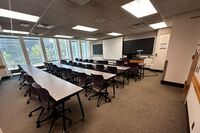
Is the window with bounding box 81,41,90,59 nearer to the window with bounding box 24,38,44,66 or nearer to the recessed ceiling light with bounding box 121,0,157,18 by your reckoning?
the window with bounding box 24,38,44,66

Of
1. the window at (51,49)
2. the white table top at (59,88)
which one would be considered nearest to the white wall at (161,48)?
the white table top at (59,88)

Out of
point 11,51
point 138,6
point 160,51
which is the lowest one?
point 160,51

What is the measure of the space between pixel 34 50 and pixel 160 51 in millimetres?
8891

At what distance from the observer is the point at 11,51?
5.64 m

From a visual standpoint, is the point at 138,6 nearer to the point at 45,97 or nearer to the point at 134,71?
the point at 134,71

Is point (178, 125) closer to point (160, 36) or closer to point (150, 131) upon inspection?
point (150, 131)

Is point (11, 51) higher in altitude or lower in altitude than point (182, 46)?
lower

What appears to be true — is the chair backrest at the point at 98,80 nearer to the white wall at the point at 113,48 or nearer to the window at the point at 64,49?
the white wall at the point at 113,48

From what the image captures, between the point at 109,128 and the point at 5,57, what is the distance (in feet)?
25.0

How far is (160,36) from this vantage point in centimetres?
515

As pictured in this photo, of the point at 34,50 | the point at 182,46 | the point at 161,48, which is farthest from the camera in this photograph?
the point at 34,50

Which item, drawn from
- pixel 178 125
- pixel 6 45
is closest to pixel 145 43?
pixel 178 125

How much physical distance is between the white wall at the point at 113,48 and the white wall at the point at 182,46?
177 inches

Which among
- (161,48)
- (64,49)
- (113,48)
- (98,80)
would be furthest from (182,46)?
(64,49)
